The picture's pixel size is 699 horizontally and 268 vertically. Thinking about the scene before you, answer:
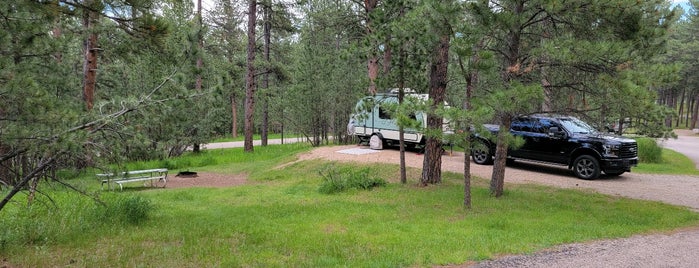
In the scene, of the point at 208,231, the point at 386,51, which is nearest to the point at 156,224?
the point at 208,231

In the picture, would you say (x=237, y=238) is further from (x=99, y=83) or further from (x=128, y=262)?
(x=99, y=83)

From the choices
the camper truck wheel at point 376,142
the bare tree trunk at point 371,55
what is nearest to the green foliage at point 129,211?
the bare tree trunk at point 371,55

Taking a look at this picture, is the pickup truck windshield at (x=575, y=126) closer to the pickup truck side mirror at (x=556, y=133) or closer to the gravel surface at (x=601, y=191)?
the pickup truck side mirror at (x=556, y=133)

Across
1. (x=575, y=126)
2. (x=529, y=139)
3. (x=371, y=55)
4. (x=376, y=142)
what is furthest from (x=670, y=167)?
(x=371, y=55)

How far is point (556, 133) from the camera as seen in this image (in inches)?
452

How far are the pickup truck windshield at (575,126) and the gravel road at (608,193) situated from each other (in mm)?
1230

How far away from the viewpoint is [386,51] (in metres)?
9.74

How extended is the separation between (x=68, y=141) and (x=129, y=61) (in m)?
2.80

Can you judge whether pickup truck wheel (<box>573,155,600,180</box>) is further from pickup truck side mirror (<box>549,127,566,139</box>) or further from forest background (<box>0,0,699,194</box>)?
forest background (<box>0,0,699,194</box>)

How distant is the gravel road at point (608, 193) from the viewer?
15.8ft

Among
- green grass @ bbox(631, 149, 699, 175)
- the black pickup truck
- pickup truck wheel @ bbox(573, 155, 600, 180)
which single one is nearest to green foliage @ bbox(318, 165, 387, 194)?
the black pickup truck

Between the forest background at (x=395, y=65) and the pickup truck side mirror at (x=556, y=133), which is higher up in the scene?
the forest background at (x=395, y=65)

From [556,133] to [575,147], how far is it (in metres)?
0.62

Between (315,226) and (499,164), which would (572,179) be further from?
(315,226)
